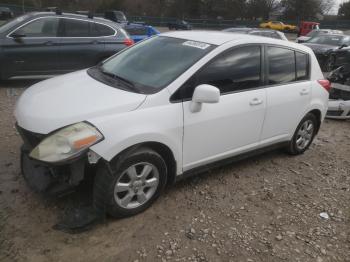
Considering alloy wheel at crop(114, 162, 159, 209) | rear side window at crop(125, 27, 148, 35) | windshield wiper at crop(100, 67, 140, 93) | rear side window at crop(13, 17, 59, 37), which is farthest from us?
rear side window at crop(125, 27, 148, 35)

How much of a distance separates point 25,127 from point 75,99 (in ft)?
1.62

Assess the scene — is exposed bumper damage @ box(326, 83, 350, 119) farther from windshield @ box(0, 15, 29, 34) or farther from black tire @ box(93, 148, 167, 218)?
windshield @ box(0, 15, 29, 34)

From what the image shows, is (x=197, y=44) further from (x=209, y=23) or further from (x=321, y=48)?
(x=209, y=23)

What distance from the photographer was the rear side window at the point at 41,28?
23.9 ft

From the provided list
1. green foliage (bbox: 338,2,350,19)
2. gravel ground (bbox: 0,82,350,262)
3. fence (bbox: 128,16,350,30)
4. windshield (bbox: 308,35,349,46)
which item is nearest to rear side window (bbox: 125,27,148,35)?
windshield (bbox: 308,35,349,46)

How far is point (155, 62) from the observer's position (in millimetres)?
3689

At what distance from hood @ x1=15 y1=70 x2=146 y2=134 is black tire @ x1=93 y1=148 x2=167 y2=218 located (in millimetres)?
413

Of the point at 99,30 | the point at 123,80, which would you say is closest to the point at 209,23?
the point at 99,30

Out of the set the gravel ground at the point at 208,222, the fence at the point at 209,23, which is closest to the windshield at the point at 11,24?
the gravel ground at the point at 208,222

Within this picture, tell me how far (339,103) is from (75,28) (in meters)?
5.96

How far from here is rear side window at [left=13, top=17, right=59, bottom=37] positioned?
7.27 meters

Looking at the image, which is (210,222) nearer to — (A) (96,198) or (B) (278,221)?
(B) (278,221)

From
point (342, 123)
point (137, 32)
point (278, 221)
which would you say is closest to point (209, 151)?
point (278, 221)

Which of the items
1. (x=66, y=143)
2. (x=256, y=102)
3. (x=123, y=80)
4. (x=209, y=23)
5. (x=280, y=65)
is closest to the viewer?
(x=66, y=143)
